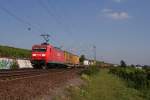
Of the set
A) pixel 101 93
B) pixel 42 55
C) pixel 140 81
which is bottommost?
pixel 101 93

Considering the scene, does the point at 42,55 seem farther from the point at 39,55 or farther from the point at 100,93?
the point at 100,93

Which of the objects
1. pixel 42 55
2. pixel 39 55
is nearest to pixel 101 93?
pixel 42 55

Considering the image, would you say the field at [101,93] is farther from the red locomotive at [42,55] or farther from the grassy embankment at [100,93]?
the red locomotive at [42,55]

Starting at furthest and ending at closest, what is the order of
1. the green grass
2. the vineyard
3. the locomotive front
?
the locomotive front, the vineyard, the green grass

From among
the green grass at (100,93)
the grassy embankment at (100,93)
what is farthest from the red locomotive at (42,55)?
the green grass at (100,93)

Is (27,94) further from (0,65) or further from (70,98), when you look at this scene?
(0,65)

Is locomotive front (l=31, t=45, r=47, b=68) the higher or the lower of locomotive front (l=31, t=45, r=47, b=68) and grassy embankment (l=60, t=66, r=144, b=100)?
the higher

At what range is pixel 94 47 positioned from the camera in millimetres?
101938

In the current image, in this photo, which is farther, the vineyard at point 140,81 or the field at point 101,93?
the vineyard at point 140,81

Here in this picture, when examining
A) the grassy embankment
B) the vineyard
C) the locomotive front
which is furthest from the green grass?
the locomotive front

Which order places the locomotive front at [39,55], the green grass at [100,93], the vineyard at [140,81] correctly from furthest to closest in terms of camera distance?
the locomotive front at [39,55] → the vineyard at [140,81] → the green grass at [100,93]

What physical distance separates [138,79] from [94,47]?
198ft

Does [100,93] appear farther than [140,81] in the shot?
No

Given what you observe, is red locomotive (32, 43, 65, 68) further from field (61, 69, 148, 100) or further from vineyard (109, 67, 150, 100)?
field (61, 69, 148, 100)
